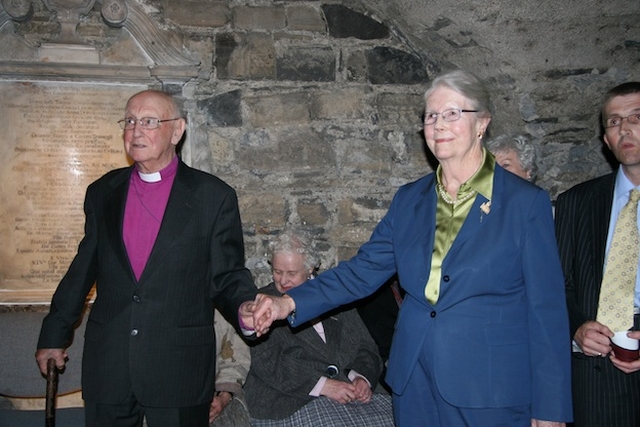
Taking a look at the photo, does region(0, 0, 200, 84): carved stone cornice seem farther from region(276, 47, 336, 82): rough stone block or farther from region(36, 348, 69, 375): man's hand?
region(36, 348, 69, 375): man's hand

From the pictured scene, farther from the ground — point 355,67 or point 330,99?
point 355,67

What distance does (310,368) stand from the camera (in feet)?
9.05

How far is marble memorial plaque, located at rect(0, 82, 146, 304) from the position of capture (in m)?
3.30

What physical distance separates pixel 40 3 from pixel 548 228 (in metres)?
2.97

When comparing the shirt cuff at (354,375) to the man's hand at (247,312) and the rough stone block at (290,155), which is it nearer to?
the man's hand at (247,312)

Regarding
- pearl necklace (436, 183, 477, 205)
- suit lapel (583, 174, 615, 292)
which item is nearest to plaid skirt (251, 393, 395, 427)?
suit lapel (583, 174, 615, 292)

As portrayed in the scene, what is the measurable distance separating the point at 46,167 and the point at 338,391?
2.08 metres

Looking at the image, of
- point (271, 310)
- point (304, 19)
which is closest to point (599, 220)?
point (271, 310)

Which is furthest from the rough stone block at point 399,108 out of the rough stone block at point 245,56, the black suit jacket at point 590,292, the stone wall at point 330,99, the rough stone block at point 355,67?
the black suit jacket at point 590,292

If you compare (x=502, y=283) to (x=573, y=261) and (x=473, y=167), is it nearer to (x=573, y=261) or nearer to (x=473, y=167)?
(x=473, y=167)

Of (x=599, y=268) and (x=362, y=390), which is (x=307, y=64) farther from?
(x=599, y=268)

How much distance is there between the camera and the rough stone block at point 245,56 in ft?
11.6

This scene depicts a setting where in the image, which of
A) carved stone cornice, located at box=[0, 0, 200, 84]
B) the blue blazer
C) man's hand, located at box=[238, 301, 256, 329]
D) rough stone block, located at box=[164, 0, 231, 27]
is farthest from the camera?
rough stone block, located at box=[164, 0, 231, 27]

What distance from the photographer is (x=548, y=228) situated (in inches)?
67.2
